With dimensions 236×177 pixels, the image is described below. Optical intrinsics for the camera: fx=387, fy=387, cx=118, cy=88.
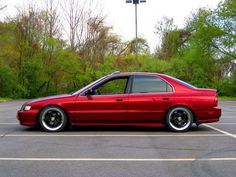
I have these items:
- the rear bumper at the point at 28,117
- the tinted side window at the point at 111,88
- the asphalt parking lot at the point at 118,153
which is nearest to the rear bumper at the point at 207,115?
the asphalt parking lot at the point at 118,153

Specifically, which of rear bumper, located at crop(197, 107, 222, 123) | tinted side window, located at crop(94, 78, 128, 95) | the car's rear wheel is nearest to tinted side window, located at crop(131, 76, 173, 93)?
tinted side window, located at crop(94, 78, 128, 95)

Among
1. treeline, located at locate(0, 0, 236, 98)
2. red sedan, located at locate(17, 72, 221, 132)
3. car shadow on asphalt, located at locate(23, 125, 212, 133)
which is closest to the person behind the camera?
red sedan, located at locate(17, 72, 221, 132)

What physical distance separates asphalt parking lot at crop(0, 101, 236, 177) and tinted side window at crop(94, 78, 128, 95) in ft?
3.21

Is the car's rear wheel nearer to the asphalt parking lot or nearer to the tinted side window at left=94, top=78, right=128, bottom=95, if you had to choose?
the asphalt parking lot

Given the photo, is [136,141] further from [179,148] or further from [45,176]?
[45,176]

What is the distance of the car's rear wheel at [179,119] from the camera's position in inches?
373

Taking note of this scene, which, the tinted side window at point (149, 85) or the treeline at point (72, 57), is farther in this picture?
the treeline at point (72, 57)

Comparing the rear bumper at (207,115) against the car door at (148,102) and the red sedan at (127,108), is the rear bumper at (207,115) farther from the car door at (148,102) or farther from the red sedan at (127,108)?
the car door at (148,102)

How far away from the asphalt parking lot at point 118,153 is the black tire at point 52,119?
252 mm

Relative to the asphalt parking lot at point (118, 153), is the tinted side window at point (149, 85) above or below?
above

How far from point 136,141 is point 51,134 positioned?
220 centimetres

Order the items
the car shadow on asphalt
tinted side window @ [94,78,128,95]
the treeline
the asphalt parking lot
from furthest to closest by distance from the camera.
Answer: the treeline → the car shadow on asphalt → tinted side window @ [94,78,128,95] → the asphalt parking lot

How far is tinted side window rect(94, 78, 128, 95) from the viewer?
959 cm

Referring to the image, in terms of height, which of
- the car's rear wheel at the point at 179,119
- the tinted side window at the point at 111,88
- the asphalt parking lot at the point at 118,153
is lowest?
the asphalt parking lot at the point at 118,153
